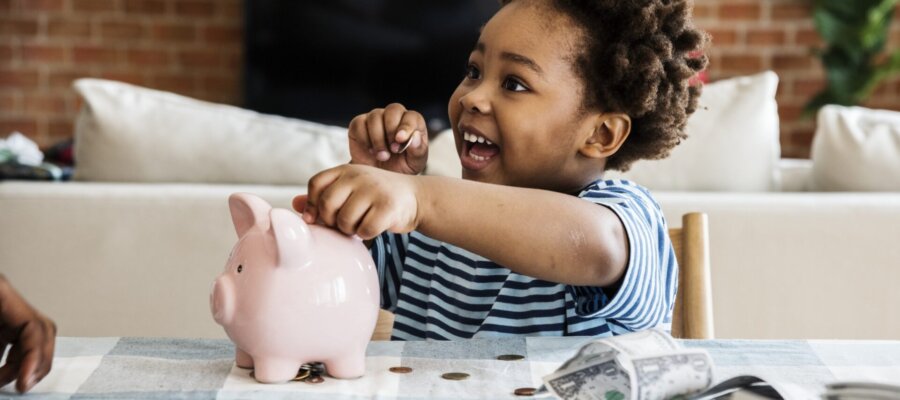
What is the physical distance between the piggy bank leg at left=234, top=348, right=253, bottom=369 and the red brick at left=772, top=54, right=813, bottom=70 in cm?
440

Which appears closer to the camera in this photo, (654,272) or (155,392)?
(155,392)

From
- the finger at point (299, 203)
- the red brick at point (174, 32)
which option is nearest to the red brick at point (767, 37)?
the red brick at point (174, 32)

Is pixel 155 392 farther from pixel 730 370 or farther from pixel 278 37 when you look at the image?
pixel 278 37

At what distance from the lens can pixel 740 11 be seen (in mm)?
4688

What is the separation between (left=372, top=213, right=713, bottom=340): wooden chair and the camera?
3.65ft

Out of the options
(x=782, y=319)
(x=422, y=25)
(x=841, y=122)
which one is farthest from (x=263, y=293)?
(x=422, y=25)

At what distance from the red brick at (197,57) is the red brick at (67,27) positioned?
0.45m

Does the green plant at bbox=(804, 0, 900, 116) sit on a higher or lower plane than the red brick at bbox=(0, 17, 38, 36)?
lower

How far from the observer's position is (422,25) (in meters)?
4.52

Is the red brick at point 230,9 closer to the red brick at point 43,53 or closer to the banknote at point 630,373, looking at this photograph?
the red brick at point 43,53

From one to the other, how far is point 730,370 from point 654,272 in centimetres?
19

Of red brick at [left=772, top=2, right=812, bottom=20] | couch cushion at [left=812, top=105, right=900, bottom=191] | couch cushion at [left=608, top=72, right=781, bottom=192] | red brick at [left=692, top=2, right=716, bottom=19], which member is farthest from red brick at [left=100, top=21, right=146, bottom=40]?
couch cushion at [left=812, top=105, right=900, bottom=191]

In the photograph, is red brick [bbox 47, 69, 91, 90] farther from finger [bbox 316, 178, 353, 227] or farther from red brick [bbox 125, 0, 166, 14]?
finger [bbox 316, 178, 353, 227]

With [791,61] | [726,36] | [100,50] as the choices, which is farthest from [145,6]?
[791,61]
